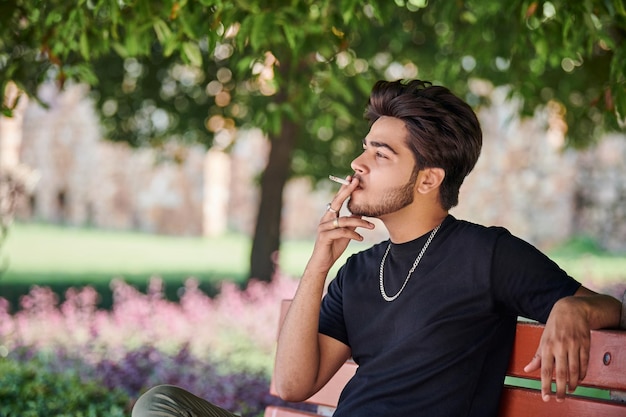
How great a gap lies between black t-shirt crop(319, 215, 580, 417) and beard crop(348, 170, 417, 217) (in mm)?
117

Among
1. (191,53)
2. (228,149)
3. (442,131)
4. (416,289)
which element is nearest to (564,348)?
(416,289)

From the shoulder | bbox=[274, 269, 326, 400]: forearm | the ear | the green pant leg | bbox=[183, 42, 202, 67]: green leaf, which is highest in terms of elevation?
bbox=[183, 42, 202, 67]: green leaf

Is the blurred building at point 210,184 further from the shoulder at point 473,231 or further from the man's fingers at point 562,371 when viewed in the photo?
the man's fingers at point 562,371

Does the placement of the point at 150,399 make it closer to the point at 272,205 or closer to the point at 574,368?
the point at 574,368

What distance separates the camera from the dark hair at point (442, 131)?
2697 millimetres

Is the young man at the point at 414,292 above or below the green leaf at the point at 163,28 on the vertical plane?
below

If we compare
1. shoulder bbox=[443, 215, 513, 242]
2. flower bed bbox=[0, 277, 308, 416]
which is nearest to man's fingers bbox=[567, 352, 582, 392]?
shoulder bbox=[443, 215, 513, 242]

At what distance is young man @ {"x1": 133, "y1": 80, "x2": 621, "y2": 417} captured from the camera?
246cm

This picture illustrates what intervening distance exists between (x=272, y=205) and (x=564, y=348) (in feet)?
26.4

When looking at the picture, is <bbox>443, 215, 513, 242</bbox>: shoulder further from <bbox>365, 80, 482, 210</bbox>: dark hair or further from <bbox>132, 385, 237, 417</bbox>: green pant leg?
<bbox>132, 385, 237, 417</bbox>: green pant leg

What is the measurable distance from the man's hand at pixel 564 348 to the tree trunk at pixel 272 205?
24.7ft

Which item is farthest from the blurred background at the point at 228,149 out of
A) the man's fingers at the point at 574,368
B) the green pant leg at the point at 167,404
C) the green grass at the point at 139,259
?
the man's fingers at the point at 574,368

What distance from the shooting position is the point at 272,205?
33.2 ft

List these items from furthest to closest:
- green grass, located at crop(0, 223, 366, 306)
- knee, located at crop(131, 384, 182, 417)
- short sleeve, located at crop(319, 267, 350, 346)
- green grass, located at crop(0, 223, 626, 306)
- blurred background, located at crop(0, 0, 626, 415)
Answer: green grass, located at crop(0, 223, 366, 306)
green grass, located at crop(0, 223, 626, 306)
blurred background, located at crop(0, 0, 626, 415)
short sleeve, located at crop(319, 267, 350, 346)
knee, located at crop(131, 384, 182, 417)
